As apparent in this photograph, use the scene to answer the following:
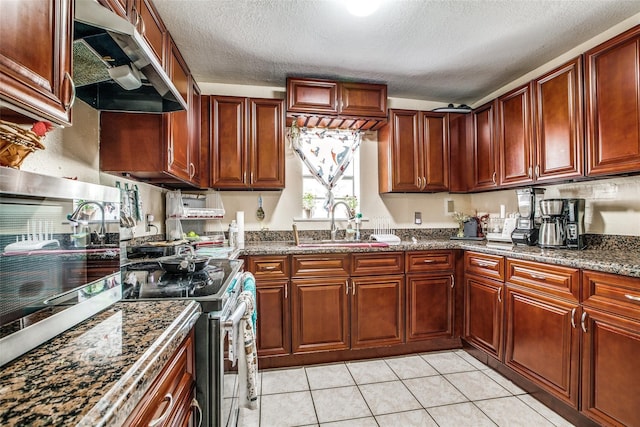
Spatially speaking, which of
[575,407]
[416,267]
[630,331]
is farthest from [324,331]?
[630,331]

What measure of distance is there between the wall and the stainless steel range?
646 millimetres

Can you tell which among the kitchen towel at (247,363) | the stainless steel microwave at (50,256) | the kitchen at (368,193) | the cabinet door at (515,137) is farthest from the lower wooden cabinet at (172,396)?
the cabinet door at (515,137)

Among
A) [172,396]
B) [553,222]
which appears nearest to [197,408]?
[172,396]

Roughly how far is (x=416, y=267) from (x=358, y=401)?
3.68 ft

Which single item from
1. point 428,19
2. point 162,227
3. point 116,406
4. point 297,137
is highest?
point 428,19

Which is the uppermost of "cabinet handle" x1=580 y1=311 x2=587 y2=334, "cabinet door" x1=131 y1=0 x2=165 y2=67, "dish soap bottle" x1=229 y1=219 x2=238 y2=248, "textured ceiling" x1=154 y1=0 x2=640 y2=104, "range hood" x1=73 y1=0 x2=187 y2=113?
"textured ceiling" x1=154 y1=0 x2=640 y2=104

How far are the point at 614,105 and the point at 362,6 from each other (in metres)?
1.59

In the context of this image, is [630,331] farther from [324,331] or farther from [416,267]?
[324,331]

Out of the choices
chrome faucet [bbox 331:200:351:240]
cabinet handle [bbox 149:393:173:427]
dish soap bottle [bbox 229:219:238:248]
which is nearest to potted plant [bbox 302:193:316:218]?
chrome faucet [bbox 331:200:351:240]

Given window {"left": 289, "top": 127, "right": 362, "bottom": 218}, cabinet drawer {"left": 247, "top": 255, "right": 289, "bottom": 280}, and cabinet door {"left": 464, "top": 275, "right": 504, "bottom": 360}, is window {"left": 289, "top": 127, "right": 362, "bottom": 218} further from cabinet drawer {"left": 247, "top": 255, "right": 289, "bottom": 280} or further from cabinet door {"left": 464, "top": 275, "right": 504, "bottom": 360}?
cabinet door {"left": 464, "top": 275, "right": 504, "bottom": 360}

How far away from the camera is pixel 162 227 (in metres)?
2.57

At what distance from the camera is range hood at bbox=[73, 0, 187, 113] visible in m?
0.92

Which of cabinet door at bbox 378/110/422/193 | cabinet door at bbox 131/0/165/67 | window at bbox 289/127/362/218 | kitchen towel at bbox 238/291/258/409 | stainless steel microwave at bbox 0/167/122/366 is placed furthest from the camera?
window at bbox 289/127/362/218

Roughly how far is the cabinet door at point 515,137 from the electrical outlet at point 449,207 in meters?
0.76
